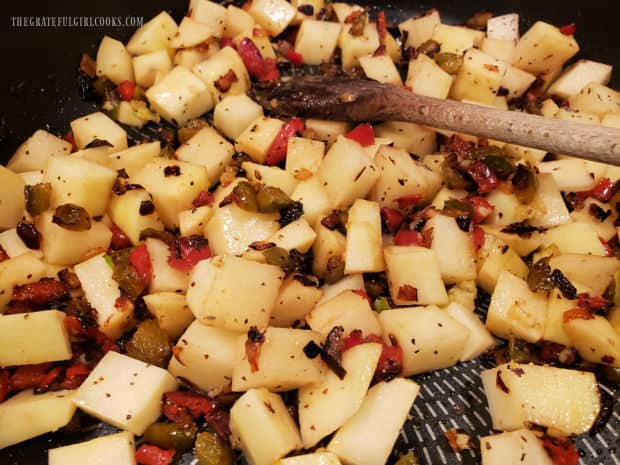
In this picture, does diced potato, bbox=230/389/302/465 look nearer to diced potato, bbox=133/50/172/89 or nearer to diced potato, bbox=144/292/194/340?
diced potato, bbox=144/292/194/340

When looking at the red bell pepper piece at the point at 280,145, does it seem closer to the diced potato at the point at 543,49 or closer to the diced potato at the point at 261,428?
the diced potato at the point at 261,428

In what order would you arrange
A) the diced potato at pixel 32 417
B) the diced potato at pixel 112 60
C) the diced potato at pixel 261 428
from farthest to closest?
the diced potato at pixel 112 60 → the diced potato at pixel 32 417 → the diced potato at pixel 261 428

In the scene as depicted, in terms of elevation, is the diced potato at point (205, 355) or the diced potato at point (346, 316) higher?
the diced potato at point (346, 316)

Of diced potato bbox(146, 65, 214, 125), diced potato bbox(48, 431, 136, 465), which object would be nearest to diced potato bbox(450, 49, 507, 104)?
diced potato bbox(146, 65, 214, 125)

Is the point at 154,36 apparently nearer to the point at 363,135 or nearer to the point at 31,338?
the point at 363,135

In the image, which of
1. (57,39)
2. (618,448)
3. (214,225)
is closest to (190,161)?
(214,225)

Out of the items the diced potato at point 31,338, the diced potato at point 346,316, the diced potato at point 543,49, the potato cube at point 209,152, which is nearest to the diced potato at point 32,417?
the diced potato at point 31,338

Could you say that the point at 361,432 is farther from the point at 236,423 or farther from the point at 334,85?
the point at 334,85
